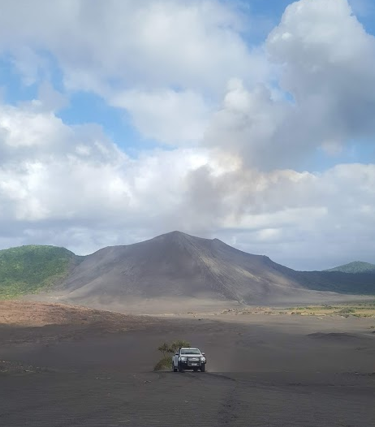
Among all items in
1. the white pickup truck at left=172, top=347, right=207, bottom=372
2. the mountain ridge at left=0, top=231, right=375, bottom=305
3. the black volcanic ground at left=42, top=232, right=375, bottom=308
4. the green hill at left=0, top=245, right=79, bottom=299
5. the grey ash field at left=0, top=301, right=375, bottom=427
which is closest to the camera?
the grey ash field at left=0, top=301, right=375, bottom=427

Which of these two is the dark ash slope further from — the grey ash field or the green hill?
the grey ash field

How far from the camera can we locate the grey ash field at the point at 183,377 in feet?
46.1

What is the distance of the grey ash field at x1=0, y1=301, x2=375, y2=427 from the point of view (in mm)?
14055

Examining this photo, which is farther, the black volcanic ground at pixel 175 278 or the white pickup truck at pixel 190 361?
the black volcanic ground at pixel 175 278

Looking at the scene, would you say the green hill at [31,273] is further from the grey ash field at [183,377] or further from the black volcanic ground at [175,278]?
the grey ash field at [183,377]

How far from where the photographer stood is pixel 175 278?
517 ft

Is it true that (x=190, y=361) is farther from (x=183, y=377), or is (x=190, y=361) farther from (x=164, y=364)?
(x=164, y=364)

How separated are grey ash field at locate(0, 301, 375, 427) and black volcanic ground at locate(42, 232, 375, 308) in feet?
251

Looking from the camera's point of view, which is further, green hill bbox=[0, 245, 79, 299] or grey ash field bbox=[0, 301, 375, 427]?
green hill bbox=[0, 245, 79, 299]

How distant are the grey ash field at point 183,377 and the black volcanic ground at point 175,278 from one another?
76494 mm

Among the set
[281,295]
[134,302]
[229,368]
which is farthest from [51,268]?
[229,368]

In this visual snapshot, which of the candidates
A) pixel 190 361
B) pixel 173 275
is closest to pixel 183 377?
pixel 190 361

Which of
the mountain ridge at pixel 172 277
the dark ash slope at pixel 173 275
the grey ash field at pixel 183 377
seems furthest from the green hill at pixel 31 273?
the grey ash field at pixel 183 377

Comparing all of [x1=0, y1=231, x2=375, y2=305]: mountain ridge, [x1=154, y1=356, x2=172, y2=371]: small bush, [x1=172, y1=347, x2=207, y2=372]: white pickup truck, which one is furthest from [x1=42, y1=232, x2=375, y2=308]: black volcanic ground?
[x1=172, y1=347, x2=207, y2=372]: white pickup truck
